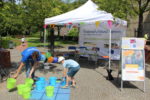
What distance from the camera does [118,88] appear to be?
20.6 feet

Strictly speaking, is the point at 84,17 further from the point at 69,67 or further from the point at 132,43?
the point at 69,67

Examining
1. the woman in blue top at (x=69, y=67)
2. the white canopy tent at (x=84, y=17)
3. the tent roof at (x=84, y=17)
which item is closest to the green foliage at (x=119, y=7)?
the white canopy tent at (x=84, y=17)

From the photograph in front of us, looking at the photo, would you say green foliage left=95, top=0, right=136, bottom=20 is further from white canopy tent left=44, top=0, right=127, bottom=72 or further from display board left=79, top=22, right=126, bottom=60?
display board left=79, top=22, right=126, bottom=60

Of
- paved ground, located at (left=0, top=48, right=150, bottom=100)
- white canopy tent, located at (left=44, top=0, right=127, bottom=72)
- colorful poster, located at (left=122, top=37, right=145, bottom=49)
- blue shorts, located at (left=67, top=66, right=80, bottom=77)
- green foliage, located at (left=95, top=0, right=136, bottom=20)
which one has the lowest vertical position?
paved ground, located at (left=0, top=48, right=150, bottom=100)

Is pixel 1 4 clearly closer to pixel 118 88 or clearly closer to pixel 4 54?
pixel 4 54

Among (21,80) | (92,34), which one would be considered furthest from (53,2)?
(21,80)

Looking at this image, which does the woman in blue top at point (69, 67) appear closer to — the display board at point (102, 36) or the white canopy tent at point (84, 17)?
the white canopy tent at point (84, 17)

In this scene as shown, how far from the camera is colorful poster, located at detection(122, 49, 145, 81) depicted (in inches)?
239

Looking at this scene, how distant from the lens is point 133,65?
6152 mm

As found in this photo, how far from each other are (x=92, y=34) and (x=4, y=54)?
5921mm

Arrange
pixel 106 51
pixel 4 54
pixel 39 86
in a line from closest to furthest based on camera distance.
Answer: pixel 39 86 < pixel 4 54 < pixel 106 51

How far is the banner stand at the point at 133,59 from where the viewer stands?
239 inches

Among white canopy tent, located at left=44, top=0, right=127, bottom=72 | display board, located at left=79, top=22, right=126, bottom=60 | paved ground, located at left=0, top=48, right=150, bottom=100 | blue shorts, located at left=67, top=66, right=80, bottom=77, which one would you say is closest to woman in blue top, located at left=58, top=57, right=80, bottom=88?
blue shorts, located at left=67, top=66, right=80, bottom=77

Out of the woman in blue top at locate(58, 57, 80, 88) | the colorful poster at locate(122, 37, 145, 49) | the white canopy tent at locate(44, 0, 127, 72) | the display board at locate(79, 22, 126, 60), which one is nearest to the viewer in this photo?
the woman in blue top at locate(58, 57, 80, 88)
